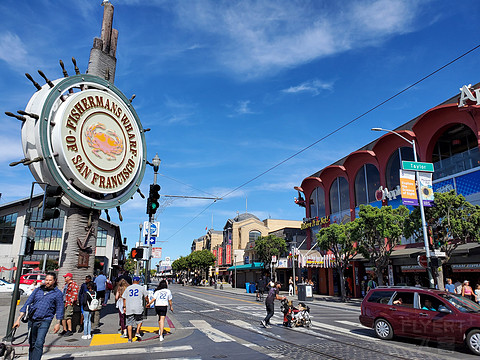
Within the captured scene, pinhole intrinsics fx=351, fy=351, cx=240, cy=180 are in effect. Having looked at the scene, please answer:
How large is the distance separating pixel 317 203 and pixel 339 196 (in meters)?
4.33

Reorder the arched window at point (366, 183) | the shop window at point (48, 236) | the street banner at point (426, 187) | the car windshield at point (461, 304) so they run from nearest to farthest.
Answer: the car windshield at point (461, 304) → the street banner at point (426, 187) → the arched window at point (366, 183) → the shop window at point (48, 236)

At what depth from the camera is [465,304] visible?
9508 mm

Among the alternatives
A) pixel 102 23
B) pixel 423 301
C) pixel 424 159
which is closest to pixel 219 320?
pixel 423 301

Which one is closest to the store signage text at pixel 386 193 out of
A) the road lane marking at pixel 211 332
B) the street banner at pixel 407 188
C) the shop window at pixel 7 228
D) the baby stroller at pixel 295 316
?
the street banner at pixel 407 188

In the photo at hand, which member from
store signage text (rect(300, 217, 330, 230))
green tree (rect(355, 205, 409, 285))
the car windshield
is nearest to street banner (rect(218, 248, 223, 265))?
store signage text (rect(300, 217, 330, 230))

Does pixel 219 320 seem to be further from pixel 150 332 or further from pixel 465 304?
pixel 465 304

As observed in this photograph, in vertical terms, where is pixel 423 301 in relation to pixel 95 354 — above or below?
above

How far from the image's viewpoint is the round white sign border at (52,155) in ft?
37.0

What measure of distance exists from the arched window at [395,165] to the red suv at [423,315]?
18.6 m

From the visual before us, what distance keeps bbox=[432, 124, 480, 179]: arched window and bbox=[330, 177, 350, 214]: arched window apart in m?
10.3

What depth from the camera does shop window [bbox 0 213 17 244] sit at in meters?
41.2

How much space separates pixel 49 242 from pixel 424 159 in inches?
1696

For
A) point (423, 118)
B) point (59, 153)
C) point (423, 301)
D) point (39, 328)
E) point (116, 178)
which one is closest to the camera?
point (39, 328)

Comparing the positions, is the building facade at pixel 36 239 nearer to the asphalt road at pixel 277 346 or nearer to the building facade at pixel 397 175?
the building facade at pixel 397 175
